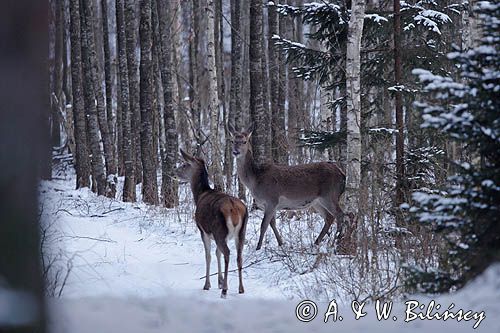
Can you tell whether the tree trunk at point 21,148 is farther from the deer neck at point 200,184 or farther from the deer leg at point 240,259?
the deer neck at point 200,184

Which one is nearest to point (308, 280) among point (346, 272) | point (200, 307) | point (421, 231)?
point (346, 272)

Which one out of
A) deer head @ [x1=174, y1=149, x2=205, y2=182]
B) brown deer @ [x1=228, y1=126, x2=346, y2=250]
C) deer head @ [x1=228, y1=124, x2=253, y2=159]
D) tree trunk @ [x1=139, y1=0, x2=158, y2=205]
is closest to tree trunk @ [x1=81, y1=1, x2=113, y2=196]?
tree trunk @ [x1=139, y1=0, x2=158, y2=205]

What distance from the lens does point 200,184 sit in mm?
10969

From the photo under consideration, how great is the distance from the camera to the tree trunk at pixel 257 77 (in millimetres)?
15352

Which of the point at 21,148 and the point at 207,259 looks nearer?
the point at 21,148

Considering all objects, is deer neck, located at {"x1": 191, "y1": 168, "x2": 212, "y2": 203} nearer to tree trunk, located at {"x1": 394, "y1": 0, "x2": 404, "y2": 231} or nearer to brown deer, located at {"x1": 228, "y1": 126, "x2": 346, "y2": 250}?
brown deer, located at {"x1": 228, "y1": 126, "x2": 346, "y2": 250}

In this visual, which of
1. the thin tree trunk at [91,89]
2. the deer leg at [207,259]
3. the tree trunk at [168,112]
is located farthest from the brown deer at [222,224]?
the thin tree trunk at [91,89]

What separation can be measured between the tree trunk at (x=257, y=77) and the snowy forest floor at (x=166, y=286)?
1.59 meters

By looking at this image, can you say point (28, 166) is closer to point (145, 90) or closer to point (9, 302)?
point (9, 302)

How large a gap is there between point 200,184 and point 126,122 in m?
9.19

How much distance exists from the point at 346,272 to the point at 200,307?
2262 millimetres

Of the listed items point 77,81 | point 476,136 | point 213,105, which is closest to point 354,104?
point 213,105

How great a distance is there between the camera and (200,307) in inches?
269

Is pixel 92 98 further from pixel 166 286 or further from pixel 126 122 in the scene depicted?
pixel 166 286
